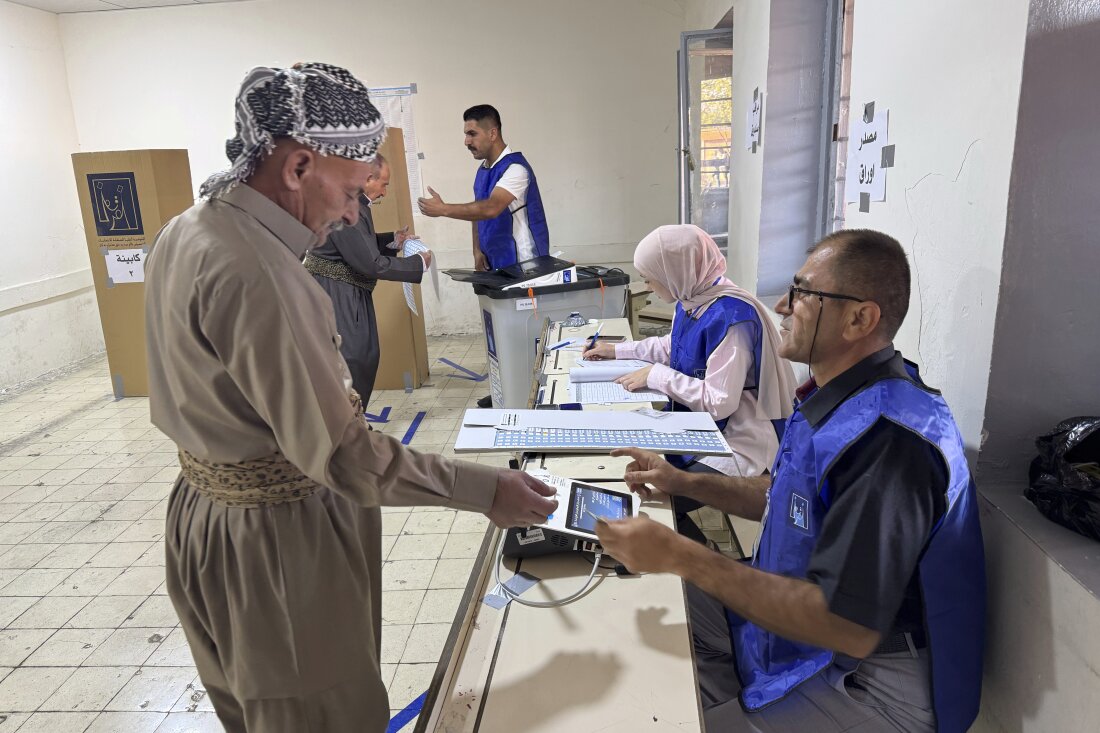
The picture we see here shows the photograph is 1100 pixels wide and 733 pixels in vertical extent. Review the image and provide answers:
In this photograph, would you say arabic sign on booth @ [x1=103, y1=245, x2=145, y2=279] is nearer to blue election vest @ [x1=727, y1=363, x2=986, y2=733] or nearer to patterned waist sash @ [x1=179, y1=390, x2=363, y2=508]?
patterned waist sash @ [x1=179, y1=390, x2=363, y2=508]

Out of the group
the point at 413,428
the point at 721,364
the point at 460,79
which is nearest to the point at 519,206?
the point at 413,428

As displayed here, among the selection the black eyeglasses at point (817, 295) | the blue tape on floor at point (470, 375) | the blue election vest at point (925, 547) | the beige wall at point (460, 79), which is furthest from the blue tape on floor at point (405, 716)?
the beige wall at point (460, 79)

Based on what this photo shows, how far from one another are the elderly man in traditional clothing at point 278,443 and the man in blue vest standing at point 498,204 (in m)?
2.96

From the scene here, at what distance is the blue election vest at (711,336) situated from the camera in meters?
2.04

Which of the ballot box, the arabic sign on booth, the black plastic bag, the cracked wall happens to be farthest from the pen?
the arabic sign on booth

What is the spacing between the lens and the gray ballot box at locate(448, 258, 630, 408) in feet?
11.7

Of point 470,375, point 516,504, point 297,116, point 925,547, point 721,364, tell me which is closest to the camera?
point 297,116

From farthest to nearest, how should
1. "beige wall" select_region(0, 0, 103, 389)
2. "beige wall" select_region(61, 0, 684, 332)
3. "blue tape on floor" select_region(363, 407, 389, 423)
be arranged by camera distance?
1. "beige wall" select_region(61, 0, 684, 332)
2. "beige wall" select_region(0, 0, 103, 389)
3. "blue tape on floor" select_region(363, 407, 389, 423)

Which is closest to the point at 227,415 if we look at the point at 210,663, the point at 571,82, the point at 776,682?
the point at 210,663

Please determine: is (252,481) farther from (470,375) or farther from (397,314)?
(470,375)

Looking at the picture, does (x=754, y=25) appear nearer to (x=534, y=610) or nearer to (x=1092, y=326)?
(x=1092, y=326)

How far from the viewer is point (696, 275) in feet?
7.24

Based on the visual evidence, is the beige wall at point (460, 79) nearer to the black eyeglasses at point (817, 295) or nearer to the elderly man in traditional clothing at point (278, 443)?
the black eyeglasses at point (817, 295)

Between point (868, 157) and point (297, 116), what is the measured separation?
5.03ft
